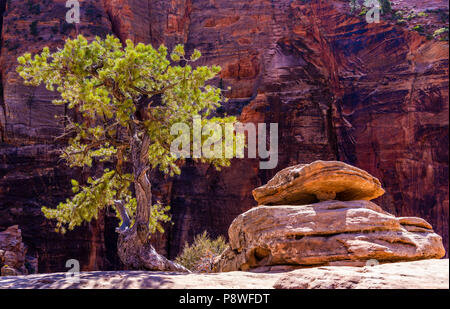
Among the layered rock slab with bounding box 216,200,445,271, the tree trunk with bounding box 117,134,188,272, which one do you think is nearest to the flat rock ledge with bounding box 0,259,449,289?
the layered rock slab with bounding box 216,200,445,271

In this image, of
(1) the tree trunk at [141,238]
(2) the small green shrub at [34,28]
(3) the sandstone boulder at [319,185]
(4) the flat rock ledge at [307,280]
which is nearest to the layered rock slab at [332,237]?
(3) the sandstone boulder at [319,185]

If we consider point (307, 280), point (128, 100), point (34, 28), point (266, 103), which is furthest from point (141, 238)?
point (34, 28)

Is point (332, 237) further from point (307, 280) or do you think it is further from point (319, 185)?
point (307, 280)

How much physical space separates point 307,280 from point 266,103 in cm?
3014

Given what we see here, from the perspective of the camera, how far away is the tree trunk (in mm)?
11125

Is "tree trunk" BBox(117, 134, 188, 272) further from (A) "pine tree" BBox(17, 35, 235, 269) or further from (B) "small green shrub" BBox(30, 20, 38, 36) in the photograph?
(B) "small green shrub" BBox(30, 20, 38, 36)

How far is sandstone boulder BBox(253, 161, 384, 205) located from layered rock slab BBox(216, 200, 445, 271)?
0.88 meters

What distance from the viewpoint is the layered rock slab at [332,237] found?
350 inches

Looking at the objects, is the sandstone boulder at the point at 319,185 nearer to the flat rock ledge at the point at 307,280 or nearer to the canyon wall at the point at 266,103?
the flat rock ledge at the point at 307,280

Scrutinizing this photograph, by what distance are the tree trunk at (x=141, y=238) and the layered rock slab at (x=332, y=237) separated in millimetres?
2450

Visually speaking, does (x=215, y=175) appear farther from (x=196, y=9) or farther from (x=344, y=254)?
(x=344, y=254)

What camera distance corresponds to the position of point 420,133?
3272 cm
